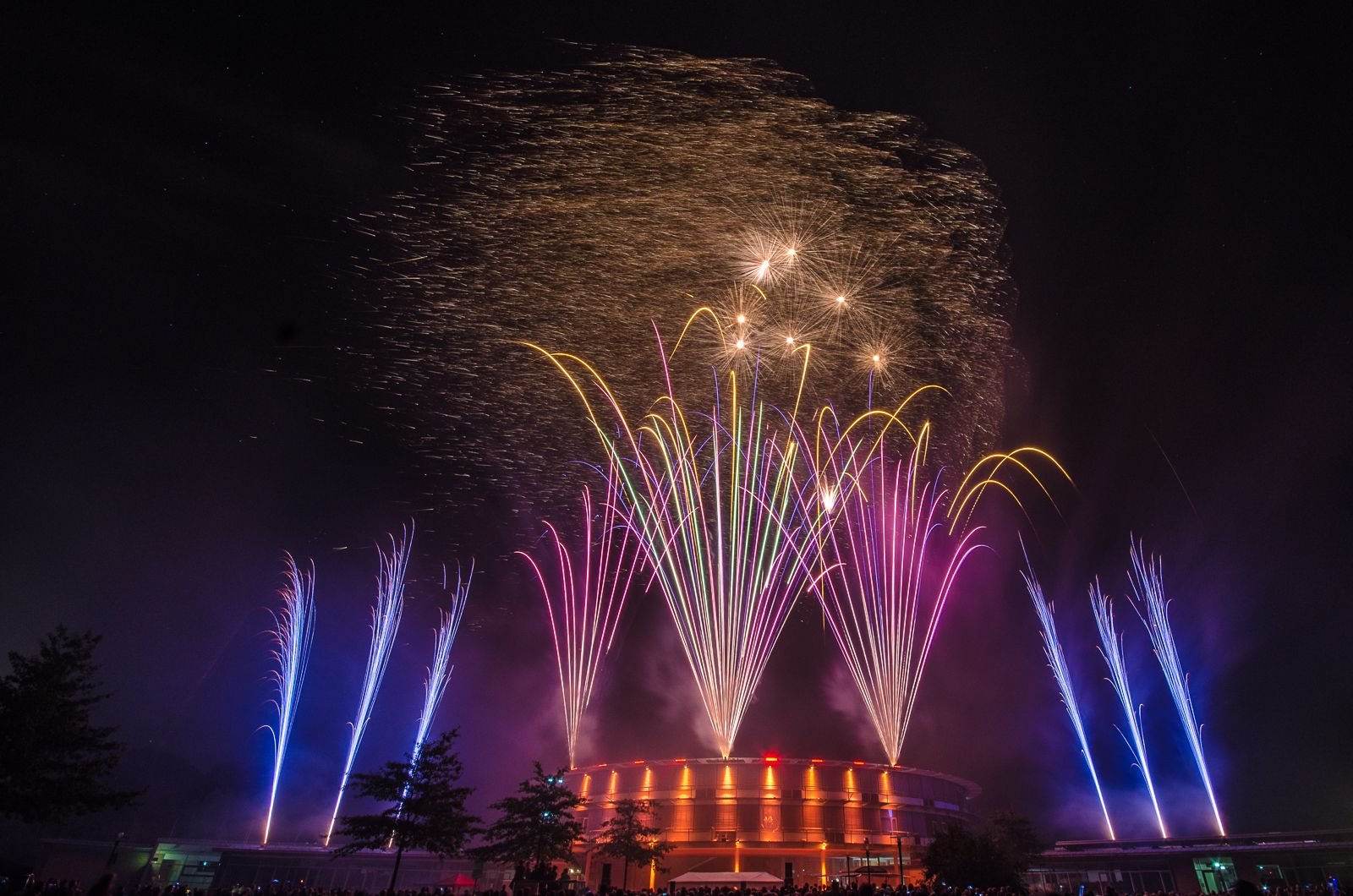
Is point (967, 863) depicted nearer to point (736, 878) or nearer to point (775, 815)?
point (736, 878)

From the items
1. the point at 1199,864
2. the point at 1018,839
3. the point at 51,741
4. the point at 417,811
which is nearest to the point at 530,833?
the point at 417,811

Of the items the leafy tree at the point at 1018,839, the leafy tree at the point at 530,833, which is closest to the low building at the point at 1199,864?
the leafy tree at the point at 1018,839

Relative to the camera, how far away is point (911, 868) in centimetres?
5806

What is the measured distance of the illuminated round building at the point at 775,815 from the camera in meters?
58.2

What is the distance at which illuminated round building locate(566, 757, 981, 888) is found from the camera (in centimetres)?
5825

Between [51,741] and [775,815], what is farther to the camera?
[775,815]

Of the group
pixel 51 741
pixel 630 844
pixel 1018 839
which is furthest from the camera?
pixel 1018 839

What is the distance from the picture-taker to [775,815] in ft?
197

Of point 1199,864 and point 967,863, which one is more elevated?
point 1199,864

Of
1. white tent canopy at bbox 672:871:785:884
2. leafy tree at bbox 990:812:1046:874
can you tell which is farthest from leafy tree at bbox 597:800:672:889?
leafy tree at bbox 990:812:1046:874

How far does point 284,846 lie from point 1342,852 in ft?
293

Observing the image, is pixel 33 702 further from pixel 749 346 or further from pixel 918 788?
pixel 918 788

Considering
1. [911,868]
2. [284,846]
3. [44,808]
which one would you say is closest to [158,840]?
[284,846]

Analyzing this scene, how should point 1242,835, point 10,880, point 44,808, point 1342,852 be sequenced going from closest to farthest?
1. point 44,808
2. point 10,880
3. point 1342,852
4. point 1242,835
